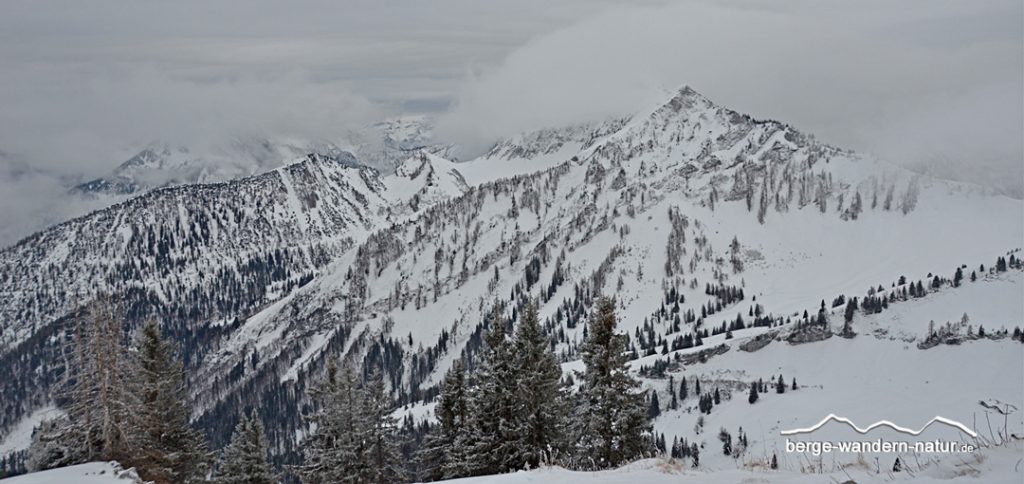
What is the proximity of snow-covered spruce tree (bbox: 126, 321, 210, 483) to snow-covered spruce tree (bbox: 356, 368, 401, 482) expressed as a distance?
10273 millimetres

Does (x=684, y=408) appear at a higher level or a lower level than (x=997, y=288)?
lower

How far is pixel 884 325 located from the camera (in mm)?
179375

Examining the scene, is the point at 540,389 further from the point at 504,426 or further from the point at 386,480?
the point at 386,480

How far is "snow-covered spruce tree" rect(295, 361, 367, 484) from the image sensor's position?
3792 centimetres

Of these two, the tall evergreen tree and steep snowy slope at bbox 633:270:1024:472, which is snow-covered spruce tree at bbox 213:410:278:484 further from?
steep snowy slope at bbox 633:270:1024:472

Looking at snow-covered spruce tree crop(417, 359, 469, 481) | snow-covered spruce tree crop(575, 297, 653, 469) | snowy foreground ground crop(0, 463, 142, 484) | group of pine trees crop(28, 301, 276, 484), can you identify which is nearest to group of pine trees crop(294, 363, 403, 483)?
snow-covered spruce tree crop(417, 359, 469, 481)

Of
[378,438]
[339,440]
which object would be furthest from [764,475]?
[378,438]

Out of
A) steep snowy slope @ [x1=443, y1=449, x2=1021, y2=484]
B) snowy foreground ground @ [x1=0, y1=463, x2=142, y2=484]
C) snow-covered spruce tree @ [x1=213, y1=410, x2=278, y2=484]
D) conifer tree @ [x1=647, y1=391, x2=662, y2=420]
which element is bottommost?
conifer tree @ [x1=647, y1=391, x2=662, y2=420]

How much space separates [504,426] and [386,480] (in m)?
11.1

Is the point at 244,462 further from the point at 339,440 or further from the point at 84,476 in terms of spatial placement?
the point at 84,476

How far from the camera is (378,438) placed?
131ft

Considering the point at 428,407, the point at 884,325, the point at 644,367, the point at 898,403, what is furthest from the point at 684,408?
the point at 428,407

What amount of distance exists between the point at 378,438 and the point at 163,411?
12292 millimetres

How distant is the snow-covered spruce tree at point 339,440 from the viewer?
1493 inches
